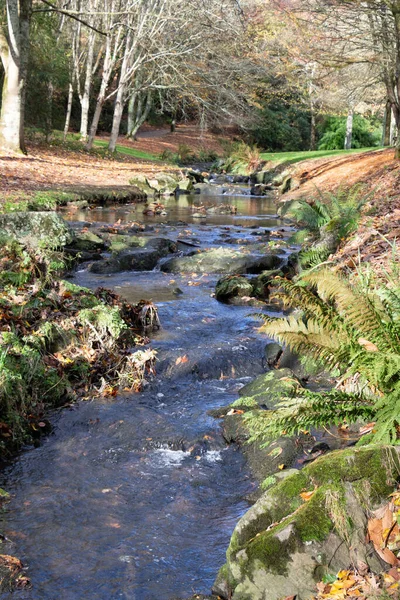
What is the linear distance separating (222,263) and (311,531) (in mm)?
8697

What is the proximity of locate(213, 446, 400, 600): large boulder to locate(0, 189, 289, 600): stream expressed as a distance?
58 cm

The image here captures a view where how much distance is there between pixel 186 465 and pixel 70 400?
1517mm

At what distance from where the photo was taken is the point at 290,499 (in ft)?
11.3

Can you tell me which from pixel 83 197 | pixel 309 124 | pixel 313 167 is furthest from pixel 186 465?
pixel 309 124

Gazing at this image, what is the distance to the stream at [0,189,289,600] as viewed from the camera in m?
3.82

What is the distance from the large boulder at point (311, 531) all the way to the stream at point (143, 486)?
581 mm

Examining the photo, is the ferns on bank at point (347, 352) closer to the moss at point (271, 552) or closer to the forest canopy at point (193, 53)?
the moss at point (271, 552)

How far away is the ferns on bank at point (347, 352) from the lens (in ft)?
13.2

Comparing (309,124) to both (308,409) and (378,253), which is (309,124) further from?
(308,409)

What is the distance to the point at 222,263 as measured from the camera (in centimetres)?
1165

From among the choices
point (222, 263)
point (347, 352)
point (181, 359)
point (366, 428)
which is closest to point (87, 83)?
point (222, 263)

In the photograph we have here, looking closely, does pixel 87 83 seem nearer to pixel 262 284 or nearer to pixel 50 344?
pixel 262 284

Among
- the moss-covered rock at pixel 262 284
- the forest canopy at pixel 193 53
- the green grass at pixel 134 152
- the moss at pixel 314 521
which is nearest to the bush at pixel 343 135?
the forest canopy at pixel 193 53

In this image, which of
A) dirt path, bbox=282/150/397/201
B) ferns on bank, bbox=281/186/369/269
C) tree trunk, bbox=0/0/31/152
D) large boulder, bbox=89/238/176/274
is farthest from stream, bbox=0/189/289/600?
tree trunk, bbox=0/0/31/152
